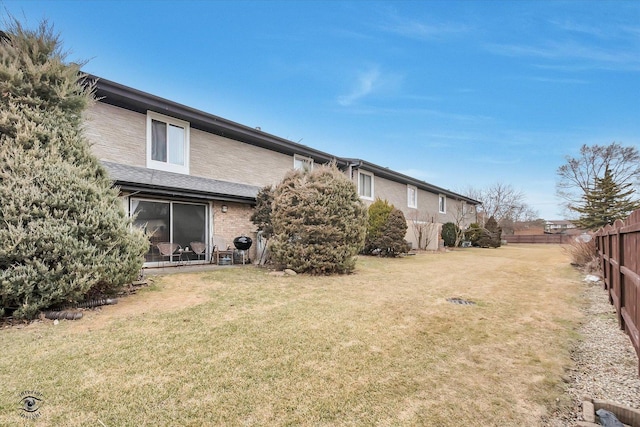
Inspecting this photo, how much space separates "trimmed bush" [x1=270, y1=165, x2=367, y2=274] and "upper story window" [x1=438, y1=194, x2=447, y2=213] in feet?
68.8

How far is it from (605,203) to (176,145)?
40541 millimetres

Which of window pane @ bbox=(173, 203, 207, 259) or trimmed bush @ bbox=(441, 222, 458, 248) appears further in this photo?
trimmed bush @ bbox=(441, 222, 458, 248)

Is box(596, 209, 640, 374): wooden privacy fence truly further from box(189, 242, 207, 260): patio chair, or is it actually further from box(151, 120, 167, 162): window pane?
box(151, 120, 167, 162): window pane

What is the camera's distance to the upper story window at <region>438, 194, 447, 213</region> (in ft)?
93.4

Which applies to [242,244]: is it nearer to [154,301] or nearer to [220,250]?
[220,250]

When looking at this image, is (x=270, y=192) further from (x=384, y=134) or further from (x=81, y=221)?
(x=384, y=134)

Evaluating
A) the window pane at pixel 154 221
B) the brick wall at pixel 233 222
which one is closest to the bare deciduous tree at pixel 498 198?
the brick wall at pixel 233 222

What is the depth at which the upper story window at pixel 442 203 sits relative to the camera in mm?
28470

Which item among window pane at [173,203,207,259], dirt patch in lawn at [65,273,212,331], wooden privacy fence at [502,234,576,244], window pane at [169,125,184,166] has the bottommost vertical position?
wooden privacy fence at [502,234,576,244]

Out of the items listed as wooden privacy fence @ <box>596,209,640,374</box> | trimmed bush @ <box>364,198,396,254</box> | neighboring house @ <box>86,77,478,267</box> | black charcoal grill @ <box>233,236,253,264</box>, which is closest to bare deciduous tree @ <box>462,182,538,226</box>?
trimmed bush @ <box>364,198,396,254</box>

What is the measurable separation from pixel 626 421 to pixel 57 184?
761 centimetres

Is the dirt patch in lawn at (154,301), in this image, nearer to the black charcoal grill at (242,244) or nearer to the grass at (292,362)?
the grass at (292,362)

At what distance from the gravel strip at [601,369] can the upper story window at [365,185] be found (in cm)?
1394

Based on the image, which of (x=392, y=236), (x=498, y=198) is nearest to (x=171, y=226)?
(x=392, y=236)
